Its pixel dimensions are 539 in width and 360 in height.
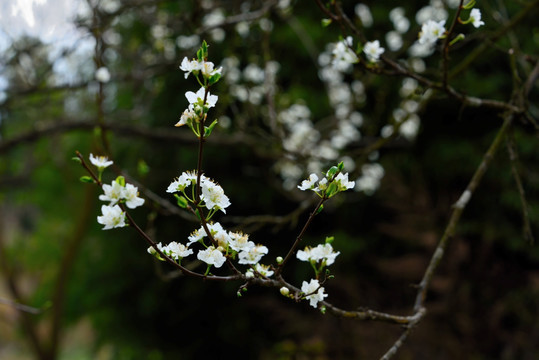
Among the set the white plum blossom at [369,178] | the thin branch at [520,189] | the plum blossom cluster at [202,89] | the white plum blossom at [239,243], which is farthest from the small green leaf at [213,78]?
the white plum blossom at [369,178]

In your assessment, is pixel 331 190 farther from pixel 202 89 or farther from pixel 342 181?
pixel 202 89

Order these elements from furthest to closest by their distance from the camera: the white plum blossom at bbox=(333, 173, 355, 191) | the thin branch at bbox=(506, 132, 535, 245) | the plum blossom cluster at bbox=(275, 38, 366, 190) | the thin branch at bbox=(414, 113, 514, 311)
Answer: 1. the plum blossom cluster at bbox=(275, 38, 366, 190)
2. the thin branch at bbox=(506, 132, 535, 245)
3. the thin branch at bbox=(414, 113, 514, 311)
4. the white plum blossom at bbox=(333, 173, 355, 191)

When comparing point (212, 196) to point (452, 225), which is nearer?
point (212, 196)

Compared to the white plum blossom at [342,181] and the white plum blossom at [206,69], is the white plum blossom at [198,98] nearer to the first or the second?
the white plum blossom at [206,69]

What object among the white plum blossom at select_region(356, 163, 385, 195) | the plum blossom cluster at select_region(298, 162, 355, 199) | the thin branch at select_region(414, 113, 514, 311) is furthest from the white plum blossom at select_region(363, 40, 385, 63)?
the white plum blossom at select_region(356, 163, 385, 195)

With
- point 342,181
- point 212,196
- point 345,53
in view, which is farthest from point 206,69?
point 345,53

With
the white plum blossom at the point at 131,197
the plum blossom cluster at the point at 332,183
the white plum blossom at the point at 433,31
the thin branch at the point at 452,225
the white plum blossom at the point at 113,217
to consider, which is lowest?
the white plum blossom at the point at 113,217

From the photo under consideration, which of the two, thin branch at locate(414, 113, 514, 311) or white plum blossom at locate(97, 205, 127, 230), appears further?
thin branch at locate(414, 113, 514, 311)

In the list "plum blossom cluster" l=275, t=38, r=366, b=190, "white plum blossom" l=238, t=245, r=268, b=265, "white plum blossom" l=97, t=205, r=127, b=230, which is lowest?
"white plum blossom" l=97, t=205, r=127, b=230

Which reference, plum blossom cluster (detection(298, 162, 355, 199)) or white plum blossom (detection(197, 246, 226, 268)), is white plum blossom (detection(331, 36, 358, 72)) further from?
white plum blossom (detection(197, 246, 226, 268))
